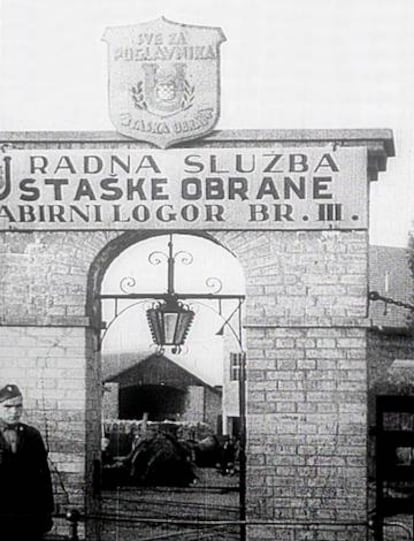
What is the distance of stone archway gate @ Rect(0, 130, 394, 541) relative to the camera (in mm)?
9352

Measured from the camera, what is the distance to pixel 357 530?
9.08m

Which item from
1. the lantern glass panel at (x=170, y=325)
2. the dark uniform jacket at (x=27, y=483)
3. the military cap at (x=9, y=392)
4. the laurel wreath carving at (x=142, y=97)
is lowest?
the dark uniform jacket at (x=27, y=483)

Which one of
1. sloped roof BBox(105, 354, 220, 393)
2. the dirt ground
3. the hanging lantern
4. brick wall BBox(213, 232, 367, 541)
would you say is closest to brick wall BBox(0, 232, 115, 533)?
Result: the hanging lantern

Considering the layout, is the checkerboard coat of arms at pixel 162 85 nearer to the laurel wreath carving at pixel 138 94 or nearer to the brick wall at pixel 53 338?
the laurel wreath carving at pixel 138 94

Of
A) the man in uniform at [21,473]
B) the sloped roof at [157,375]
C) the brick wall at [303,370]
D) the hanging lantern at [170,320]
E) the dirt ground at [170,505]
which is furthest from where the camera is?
the sloped roof at [157,375]

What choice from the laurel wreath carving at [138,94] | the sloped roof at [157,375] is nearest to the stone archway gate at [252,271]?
the laurel wreath carving at [138,94]

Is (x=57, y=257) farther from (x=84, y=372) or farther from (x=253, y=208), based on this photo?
(x=253, y=208)

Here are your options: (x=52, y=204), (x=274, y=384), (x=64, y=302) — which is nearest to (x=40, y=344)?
(x=64, y=302)

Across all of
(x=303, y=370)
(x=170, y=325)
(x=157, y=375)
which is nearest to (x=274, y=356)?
(x=303, y=370)

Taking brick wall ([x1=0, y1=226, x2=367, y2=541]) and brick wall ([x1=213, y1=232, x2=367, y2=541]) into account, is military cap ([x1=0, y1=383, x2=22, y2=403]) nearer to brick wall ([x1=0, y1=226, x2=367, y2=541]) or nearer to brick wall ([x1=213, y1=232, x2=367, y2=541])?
brick wall ([x1=0, y1=226, x2=367, y2=541])

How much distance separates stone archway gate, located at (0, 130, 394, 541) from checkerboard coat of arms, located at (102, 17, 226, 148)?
6.3 inches

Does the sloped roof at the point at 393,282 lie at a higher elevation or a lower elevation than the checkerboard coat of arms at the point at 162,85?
lower

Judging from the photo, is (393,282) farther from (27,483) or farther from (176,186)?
(27,483)

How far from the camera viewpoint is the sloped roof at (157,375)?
32625 millimetres
